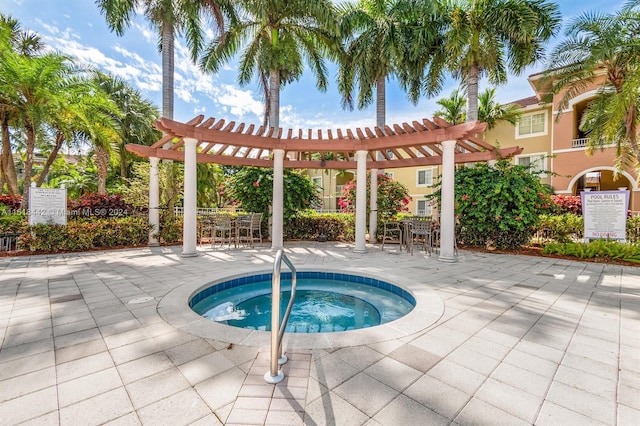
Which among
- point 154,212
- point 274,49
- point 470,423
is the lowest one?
point 470,423

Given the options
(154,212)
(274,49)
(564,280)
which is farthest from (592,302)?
(274,49)

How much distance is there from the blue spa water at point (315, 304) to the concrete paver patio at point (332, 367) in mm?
807

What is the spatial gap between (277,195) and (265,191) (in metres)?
1.92

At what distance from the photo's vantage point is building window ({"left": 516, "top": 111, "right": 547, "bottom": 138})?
16438 mm

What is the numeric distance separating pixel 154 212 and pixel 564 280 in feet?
35.2

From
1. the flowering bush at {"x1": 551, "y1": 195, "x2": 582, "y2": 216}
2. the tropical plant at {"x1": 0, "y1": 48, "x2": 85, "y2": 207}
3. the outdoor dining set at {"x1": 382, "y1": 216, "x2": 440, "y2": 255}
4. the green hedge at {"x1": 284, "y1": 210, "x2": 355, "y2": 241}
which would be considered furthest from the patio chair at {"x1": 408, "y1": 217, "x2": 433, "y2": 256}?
the tropical plant at {"x1": 0, "y1": 48, "x2": 85, "y2": 207}

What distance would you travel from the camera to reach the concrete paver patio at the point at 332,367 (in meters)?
1.76

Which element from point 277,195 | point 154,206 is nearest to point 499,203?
point 277,195

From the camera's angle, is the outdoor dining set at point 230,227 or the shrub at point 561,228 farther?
the outdoor dining set at point 230,227

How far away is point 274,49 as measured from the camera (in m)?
10.7

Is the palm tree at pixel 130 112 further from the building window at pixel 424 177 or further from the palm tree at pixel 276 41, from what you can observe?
the building window at pixel 424 177

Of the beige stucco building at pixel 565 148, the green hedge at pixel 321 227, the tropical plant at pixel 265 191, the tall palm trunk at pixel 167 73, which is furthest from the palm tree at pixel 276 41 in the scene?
the beige stucco building at pixel 565 148

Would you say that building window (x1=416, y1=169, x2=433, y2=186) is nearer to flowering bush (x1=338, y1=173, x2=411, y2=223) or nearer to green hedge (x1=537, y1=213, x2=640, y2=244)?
flowering bush (x1=338, y1=173, x2=411, y2=223)

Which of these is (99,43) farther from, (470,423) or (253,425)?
(470,423)
